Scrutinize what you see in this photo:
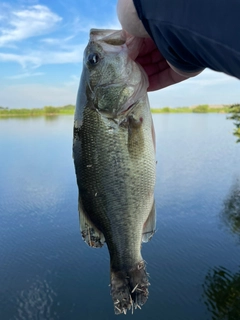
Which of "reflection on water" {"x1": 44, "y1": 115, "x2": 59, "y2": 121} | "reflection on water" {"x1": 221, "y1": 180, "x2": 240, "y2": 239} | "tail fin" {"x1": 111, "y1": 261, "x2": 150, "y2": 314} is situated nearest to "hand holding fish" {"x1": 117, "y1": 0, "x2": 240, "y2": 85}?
"tail fin" {"x1": 111, "y1": 261, "x2": 150, "y2": 314}

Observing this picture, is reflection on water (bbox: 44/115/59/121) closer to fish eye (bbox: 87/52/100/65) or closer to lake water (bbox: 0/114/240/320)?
lake water (bbox: 0/114/240/320)

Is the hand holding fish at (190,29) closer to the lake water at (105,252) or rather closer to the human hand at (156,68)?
the human hand at (156,68)

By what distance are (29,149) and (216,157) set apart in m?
18.5

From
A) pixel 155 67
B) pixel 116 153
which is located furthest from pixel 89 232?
pixel 155 67

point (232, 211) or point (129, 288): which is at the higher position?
point (129, 288)

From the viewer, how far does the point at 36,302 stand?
12.5 metres

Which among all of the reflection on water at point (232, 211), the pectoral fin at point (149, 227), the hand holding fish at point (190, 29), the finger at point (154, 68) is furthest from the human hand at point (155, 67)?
the reflection on water at point (232, 211)

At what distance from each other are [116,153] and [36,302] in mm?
12877

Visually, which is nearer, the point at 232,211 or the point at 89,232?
the point at 89,232

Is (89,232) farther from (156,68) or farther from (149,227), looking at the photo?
(156,68)

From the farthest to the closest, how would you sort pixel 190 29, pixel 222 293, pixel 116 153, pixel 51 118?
pixel 51 118 < pixel 222 293 < pixel 116 153 < pixel 190 29

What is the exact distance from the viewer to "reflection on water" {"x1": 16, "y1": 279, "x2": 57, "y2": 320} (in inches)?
471

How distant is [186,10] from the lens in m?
0.76

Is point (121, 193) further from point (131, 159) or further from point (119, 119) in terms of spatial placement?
point (119, 119)
